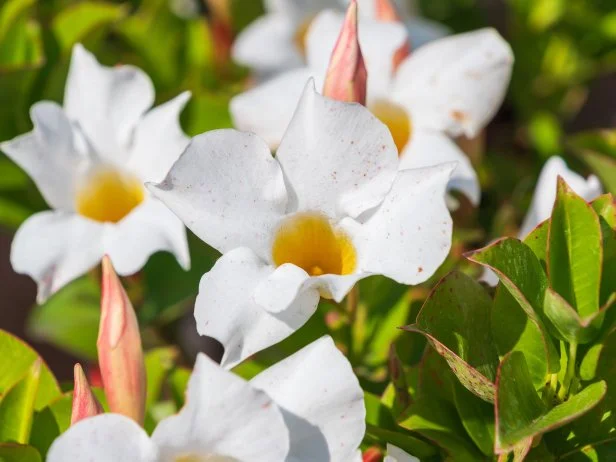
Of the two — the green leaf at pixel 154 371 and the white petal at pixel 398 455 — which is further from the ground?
the white petal at pixel 398 455

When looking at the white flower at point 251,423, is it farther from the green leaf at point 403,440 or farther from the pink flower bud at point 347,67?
the pink flower bud at point 347,67

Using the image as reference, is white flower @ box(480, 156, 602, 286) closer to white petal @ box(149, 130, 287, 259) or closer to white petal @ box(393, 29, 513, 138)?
white petal @ box(393, 29, 513, 138)

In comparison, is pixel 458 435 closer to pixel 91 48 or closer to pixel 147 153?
pixel 147 153

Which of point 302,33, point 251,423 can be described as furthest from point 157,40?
point 251,423

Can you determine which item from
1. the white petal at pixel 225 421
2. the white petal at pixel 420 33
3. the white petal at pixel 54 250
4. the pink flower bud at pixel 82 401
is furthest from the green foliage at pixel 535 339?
the white petal at pixel 420 33

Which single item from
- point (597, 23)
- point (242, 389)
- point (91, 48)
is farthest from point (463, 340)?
point (597, 23)

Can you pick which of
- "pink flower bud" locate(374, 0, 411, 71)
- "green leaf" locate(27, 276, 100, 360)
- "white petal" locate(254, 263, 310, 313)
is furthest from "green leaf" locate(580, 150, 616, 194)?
"green leaf" locate(27, 276, 100, 360)
